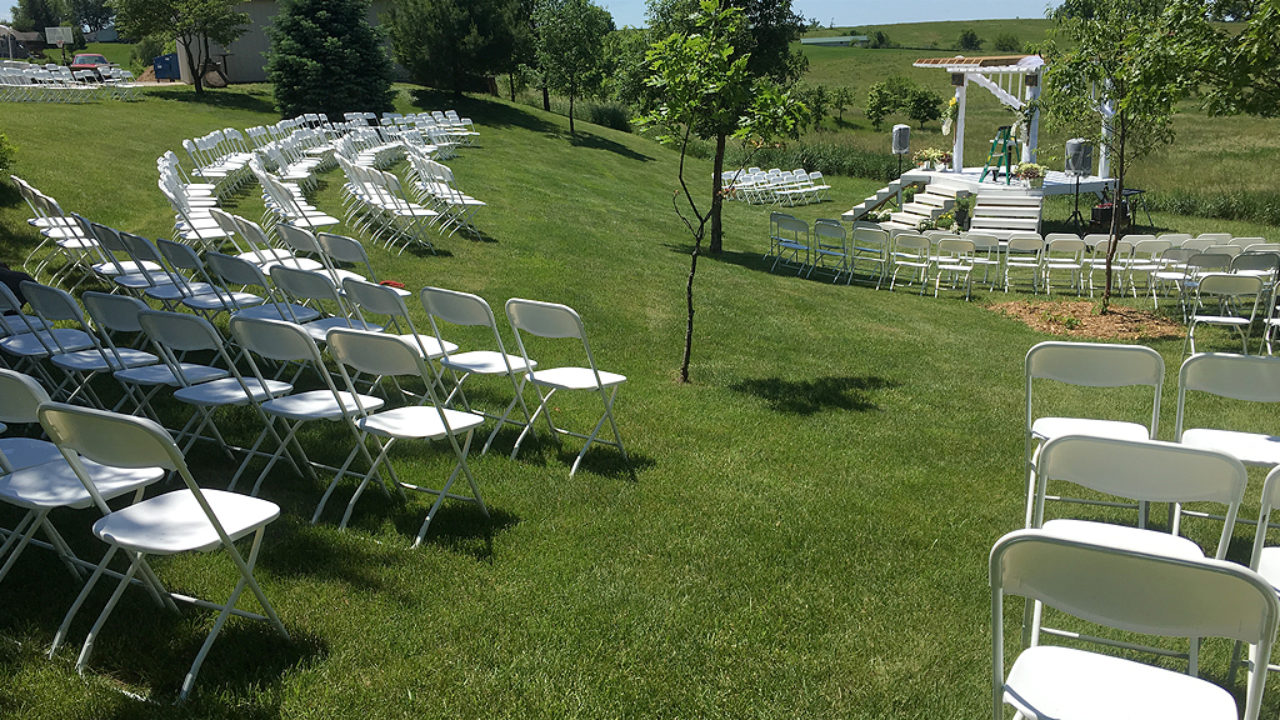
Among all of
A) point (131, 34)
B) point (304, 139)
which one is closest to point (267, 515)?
point (304, 139)

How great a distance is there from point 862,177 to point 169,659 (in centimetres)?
3192

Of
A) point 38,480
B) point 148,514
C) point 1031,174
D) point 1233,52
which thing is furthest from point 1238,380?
point 1031,174

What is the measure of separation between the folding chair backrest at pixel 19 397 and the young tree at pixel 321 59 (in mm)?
26385

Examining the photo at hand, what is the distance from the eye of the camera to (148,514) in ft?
9.98

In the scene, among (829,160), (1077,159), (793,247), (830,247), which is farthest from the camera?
(829,160)

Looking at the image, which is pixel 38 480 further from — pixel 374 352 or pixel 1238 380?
pixel 1238 380

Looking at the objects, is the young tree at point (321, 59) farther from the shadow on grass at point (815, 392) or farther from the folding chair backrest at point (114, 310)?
the folding chair backrest at point (114, 310)

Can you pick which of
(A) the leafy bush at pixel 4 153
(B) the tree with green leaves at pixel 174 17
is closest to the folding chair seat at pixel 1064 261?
(A) the leafy bush at pixel 4 153

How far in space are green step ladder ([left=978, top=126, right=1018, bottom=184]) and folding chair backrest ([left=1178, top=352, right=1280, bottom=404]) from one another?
749 inches

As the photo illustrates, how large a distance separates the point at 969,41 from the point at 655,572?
10683 centimetres

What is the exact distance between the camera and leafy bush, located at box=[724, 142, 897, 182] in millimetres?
32006

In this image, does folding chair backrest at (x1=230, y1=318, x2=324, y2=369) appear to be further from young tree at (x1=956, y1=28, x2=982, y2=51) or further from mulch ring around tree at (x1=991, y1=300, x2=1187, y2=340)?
young tree at (x1=956, y1=28, x2=982, y2=51)

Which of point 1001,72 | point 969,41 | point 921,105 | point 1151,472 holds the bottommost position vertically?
point 1151,472

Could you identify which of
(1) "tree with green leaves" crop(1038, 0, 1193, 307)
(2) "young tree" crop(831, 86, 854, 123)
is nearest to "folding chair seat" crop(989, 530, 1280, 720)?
(1) "tree with green leaves" crop(1038, 0, 1193, 307)
